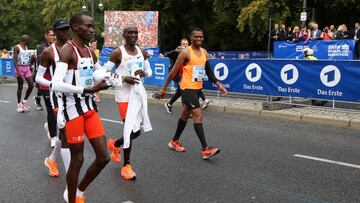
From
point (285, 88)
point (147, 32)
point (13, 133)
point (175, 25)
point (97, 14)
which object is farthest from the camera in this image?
point (97, 14)

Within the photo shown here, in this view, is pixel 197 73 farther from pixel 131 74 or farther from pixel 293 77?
pixel 293 77

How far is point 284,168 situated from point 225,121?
13.5 ft

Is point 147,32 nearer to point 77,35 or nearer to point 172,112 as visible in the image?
point 172,112

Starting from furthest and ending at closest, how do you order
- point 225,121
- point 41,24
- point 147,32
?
point 41,24 → point 147,32 → point 225,121

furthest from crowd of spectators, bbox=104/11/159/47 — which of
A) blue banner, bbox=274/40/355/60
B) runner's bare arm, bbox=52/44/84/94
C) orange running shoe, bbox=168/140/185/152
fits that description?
runner's bare arm, bbox=52/44/84/94

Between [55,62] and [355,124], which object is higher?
[55,62]

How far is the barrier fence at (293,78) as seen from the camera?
33.2ft

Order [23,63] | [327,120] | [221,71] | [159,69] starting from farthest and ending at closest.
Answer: [159,69] → [221,71] → [23,63] → [327,120]

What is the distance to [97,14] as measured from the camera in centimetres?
4344

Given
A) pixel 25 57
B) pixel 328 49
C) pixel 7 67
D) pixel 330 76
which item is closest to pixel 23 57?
pixel 25 57

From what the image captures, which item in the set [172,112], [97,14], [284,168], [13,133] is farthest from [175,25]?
[284,168]

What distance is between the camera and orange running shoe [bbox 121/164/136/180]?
5684mm

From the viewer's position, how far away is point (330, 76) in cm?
1034

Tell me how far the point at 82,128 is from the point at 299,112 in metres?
7.54
